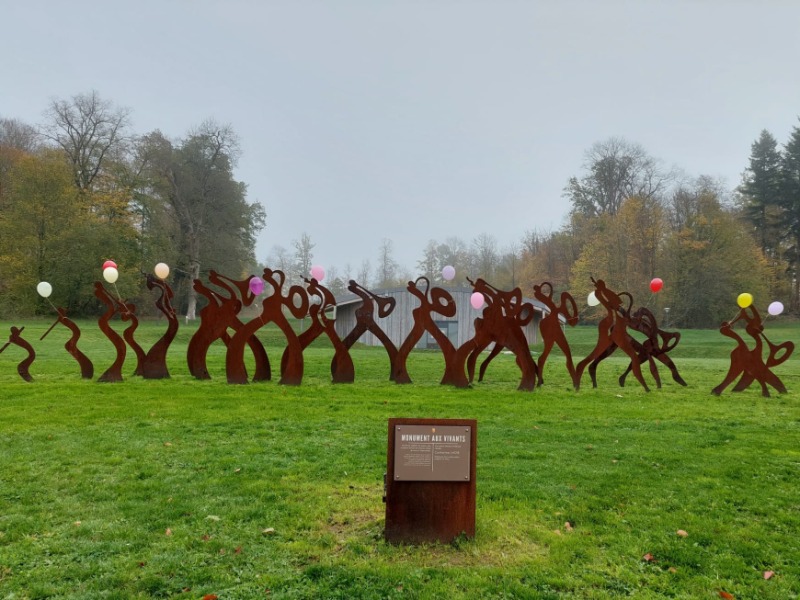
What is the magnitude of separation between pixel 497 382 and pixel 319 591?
9.48 meters

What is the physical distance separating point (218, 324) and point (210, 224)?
1250 inches

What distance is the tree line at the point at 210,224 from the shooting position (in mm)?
30438

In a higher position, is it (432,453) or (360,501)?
(432,453)

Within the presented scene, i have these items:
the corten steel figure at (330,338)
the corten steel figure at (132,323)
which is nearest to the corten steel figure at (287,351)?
the corten steel figure at (330,338)

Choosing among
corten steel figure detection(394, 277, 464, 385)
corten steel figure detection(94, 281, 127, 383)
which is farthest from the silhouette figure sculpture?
corten steel figure detection(94, 281, 127, 383)

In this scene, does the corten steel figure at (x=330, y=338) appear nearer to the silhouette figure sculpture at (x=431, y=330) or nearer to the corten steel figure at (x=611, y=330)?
the silhouette figure sculpture at (x=431, y=330)

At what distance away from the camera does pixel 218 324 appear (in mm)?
10664

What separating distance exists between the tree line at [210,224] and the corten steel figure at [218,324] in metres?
24.6

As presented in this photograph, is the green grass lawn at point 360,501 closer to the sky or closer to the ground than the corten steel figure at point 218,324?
closer to the ground

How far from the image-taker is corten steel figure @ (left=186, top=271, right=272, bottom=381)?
10.5m

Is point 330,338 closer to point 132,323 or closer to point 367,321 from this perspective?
point 367,321

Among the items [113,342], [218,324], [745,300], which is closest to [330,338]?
[218,324]

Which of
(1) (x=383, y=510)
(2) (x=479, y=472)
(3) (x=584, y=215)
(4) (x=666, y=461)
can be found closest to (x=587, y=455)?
(4) (x=666, y=461)

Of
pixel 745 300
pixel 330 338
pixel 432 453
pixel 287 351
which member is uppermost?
pixel 745 300
